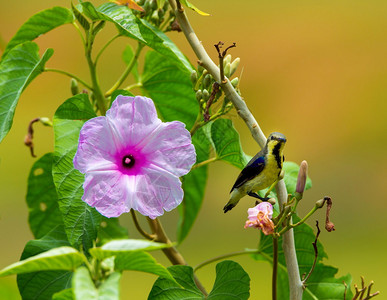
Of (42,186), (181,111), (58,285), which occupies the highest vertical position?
(181,111)

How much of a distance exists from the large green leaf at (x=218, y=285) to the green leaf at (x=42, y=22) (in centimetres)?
31

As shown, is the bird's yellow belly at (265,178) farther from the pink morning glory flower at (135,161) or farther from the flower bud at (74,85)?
the flower bud at (74,85)

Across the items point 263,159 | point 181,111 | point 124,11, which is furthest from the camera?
point 181,111

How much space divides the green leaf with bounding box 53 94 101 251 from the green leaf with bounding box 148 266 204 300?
0.08 metres

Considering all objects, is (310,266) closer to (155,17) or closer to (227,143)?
(227,143)

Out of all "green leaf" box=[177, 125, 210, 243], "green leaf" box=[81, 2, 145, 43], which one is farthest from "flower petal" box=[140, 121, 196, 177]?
"green leaf" box=[177, 125, 210, 243]

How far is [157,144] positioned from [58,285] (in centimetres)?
21

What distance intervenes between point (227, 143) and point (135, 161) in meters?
0.15

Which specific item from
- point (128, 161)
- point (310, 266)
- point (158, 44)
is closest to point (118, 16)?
point (158, 44)

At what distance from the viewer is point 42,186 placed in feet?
2.58

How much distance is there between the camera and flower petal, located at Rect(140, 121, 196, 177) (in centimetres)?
55

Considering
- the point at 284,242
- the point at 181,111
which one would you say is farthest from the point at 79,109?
the point at 284,242

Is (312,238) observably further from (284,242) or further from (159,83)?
(159,83)

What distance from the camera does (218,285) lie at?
2.09ft
